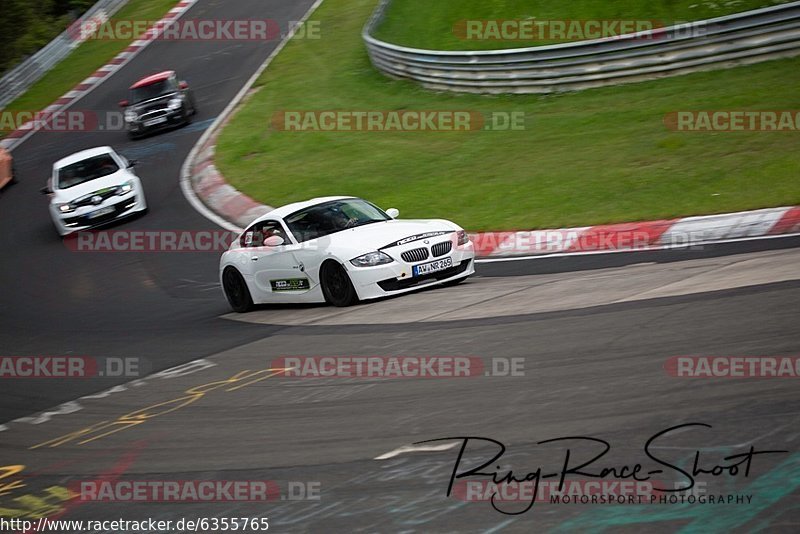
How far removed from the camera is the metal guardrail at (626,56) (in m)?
18.9

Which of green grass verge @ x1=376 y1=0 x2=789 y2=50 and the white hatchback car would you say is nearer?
the white hatchback car

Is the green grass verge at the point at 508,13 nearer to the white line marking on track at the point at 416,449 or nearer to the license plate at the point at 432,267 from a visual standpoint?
the license plate at the point at 432,267

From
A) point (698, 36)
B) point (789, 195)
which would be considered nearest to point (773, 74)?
point (698, 36)

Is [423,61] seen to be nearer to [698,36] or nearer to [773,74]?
[698,36]

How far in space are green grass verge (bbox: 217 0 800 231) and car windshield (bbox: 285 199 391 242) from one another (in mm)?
2486

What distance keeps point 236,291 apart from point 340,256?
99.2 inches

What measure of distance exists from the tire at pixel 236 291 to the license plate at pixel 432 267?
275cm

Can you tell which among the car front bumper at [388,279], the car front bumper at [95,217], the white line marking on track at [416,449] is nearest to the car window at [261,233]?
the car front bumper at [388,279]

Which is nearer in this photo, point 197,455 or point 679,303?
point 197,455

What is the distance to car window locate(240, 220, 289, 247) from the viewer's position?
41.8 feet

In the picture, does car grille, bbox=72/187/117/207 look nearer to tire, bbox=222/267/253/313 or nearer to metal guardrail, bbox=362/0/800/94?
metal guardrail, bbox=362/0/800/94

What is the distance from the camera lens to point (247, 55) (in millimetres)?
33594

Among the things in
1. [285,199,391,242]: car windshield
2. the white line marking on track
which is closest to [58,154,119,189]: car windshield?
[285,199,391,242]: car windshield

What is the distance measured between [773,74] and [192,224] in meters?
10.8
